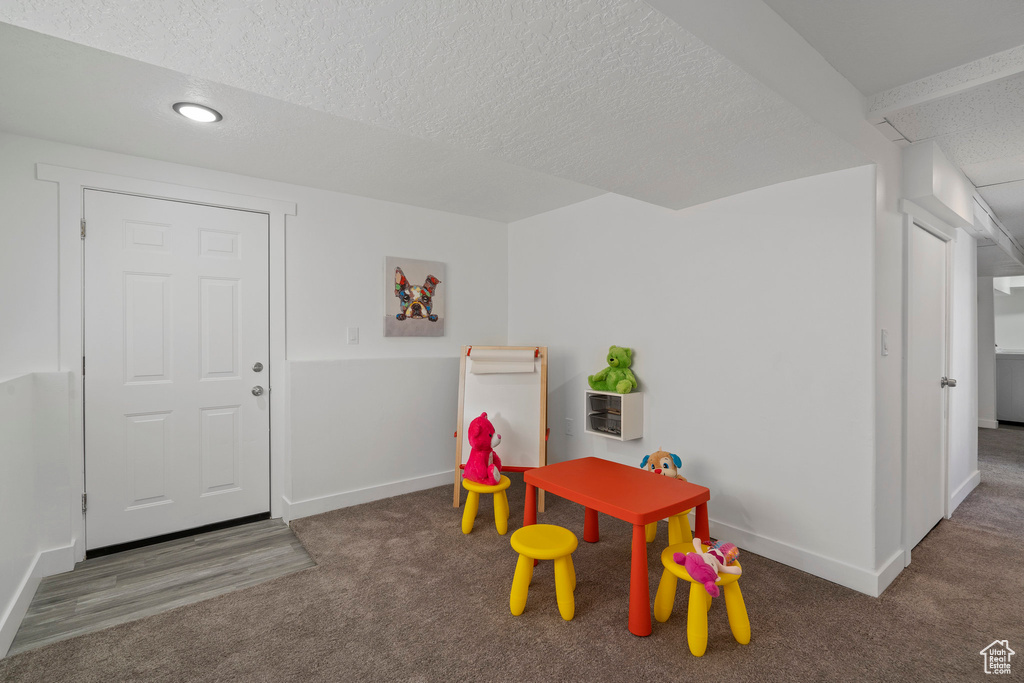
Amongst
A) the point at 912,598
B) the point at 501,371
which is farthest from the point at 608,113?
the point at 912,598

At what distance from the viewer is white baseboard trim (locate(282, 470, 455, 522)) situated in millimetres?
3201

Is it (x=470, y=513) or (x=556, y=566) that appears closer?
(x=556, y=566)

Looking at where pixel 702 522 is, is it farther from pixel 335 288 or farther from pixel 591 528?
pixel 335 288

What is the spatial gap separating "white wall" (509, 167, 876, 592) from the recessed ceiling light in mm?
2436

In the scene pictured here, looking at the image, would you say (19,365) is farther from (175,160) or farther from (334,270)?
(334,270)

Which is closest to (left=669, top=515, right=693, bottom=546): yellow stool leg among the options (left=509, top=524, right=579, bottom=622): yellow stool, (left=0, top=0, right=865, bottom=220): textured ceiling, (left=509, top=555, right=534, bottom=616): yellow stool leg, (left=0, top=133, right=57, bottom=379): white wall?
(left=509, top=524, right=579, bottom=622): yellow stool

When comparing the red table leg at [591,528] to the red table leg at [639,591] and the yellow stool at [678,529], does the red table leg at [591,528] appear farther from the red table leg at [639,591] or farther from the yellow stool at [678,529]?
the red table leg at [639,591]

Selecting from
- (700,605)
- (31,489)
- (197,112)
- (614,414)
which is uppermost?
(197,112)

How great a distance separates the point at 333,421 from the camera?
3373 millimetres

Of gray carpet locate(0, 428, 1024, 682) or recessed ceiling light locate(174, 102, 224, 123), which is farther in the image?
recessed ceiling light locate(174, 102, 224, 123)

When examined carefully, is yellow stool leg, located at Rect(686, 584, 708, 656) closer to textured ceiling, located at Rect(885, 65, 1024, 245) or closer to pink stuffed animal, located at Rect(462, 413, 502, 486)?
pink stuffed animal, located at Rect(462, 413, 502, 486)

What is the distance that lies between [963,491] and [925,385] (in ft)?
4.77

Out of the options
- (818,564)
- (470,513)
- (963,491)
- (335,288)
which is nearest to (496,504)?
(470,513)

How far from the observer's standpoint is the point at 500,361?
11.6ft
